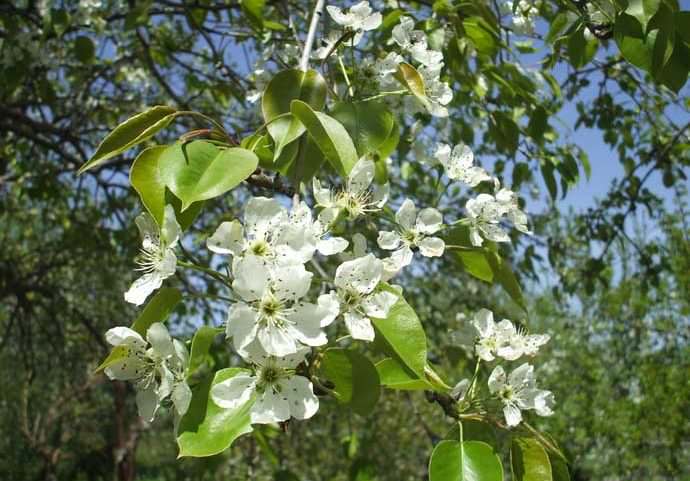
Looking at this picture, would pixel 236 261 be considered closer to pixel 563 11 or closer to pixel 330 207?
pixel 330 207

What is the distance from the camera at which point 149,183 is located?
0.80 m

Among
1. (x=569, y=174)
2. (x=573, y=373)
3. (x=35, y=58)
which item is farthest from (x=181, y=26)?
(x=573, y=373)

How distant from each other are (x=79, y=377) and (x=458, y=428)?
5825 mm

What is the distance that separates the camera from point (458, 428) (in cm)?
96

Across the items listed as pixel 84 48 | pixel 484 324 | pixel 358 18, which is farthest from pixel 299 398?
pixel 84 48

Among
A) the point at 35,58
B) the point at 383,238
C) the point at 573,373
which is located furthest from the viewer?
the point at 573,373

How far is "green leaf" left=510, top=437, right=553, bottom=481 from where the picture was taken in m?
0.93

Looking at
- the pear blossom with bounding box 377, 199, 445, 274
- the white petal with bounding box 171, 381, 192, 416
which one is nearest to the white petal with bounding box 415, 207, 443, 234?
the pear blossom with bounding box 377, 199, 445, 274

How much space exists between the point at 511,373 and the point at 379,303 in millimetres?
383

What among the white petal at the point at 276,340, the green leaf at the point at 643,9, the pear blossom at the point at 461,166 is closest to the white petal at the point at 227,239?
the white petal at the point at 276,340

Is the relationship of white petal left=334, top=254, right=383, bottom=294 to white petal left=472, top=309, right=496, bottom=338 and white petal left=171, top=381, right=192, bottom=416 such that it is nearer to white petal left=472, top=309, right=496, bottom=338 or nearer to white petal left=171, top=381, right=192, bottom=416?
white petal left=171, top=381, right=192, bottom=416

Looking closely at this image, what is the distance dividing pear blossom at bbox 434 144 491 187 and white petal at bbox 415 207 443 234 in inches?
6.9

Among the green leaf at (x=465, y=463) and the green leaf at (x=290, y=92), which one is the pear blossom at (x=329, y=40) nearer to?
→ the green leaf at (x=290, y=92)

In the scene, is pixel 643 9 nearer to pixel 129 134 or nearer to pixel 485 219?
pixel 485 219
